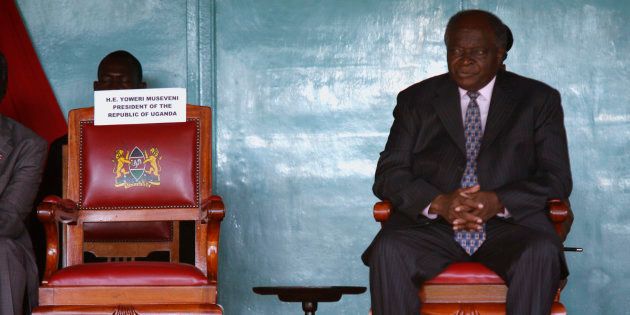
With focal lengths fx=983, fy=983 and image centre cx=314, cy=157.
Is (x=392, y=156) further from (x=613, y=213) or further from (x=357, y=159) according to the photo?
(x=613, y=213)

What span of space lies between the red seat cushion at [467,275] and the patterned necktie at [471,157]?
0.64 feet

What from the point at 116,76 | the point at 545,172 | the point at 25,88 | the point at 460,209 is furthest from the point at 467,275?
the point at 25,88

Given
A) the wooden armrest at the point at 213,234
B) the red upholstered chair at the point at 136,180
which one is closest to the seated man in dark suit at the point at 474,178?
the wooden armrest at the point at 213,234

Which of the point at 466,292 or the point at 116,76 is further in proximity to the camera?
the point at 116,76

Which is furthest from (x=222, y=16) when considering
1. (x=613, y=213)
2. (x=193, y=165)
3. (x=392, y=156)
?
(x=613, y=213)

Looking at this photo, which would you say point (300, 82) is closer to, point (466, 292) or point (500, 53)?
point (500, 53)

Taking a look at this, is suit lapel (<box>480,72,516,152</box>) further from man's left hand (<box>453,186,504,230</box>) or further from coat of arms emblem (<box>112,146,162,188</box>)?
coat of arms emblem (<box>112,146,162,188</box>)

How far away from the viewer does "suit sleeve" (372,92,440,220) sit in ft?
12.2

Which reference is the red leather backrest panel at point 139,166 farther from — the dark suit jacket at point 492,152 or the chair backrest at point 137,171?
the dark suit jacket at point 492,152

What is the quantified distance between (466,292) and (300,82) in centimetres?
220

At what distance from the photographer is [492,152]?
379cm

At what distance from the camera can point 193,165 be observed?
14.0ft

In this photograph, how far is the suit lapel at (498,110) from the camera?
3807 mm

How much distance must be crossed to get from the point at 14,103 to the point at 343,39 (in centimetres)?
187
